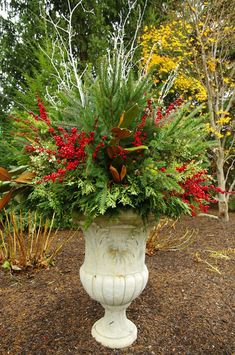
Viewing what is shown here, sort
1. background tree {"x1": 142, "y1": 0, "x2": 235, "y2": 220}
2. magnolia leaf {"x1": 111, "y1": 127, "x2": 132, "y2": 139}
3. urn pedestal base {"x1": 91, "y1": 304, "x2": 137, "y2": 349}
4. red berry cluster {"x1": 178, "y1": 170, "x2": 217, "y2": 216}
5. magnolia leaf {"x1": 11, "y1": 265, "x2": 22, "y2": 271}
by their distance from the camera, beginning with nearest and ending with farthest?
magnolia leaf {"x1": 111, "y1": 127, "x2": 132, "y2": 139} → red berry cluster {"x1": 178, "y1": 170, "x2": 217, "y2": 216} → urn pedestal base {"x1": 91, "y1": 304, "x2": 137, "y2": 349} → magnolia leaf {"x1": 11, "y1": 265, "x2": 22, "y2": 271} → background tree {"x1": 142, "y1": 0, "x2": 235, "y2": 220}

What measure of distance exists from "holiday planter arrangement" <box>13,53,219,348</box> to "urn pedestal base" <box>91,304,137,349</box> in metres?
0.08

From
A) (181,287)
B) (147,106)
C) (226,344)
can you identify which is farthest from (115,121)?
(181,287)

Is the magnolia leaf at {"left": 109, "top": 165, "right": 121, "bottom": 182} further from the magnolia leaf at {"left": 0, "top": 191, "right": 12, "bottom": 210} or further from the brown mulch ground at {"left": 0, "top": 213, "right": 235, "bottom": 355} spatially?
the brown mulch ground at {"left": 0, "top": 213, "right": 235, "bottom": 355}

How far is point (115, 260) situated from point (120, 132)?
2.62ft

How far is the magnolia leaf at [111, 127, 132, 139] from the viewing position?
5.64 feet

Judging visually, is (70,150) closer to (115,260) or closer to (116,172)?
(116,172)

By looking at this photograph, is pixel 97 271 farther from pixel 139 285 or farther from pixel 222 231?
pixel 222 231

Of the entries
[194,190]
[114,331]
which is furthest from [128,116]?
[114,331]

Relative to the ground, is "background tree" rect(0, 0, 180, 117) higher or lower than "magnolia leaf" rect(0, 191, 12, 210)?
higher

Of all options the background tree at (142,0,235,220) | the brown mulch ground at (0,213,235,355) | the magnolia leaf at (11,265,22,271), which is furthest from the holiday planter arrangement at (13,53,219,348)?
the background tree at (142,0,235,220)

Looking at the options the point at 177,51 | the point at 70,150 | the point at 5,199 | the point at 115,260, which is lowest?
the point at 115,260

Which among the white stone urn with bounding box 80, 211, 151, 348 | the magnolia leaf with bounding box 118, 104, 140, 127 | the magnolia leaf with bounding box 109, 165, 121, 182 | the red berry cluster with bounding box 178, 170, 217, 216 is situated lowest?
→ the white stone urn with bounding box 80, 211, 151, 348

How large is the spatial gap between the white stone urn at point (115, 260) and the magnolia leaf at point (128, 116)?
0.53 m

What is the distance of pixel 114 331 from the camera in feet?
7.36
